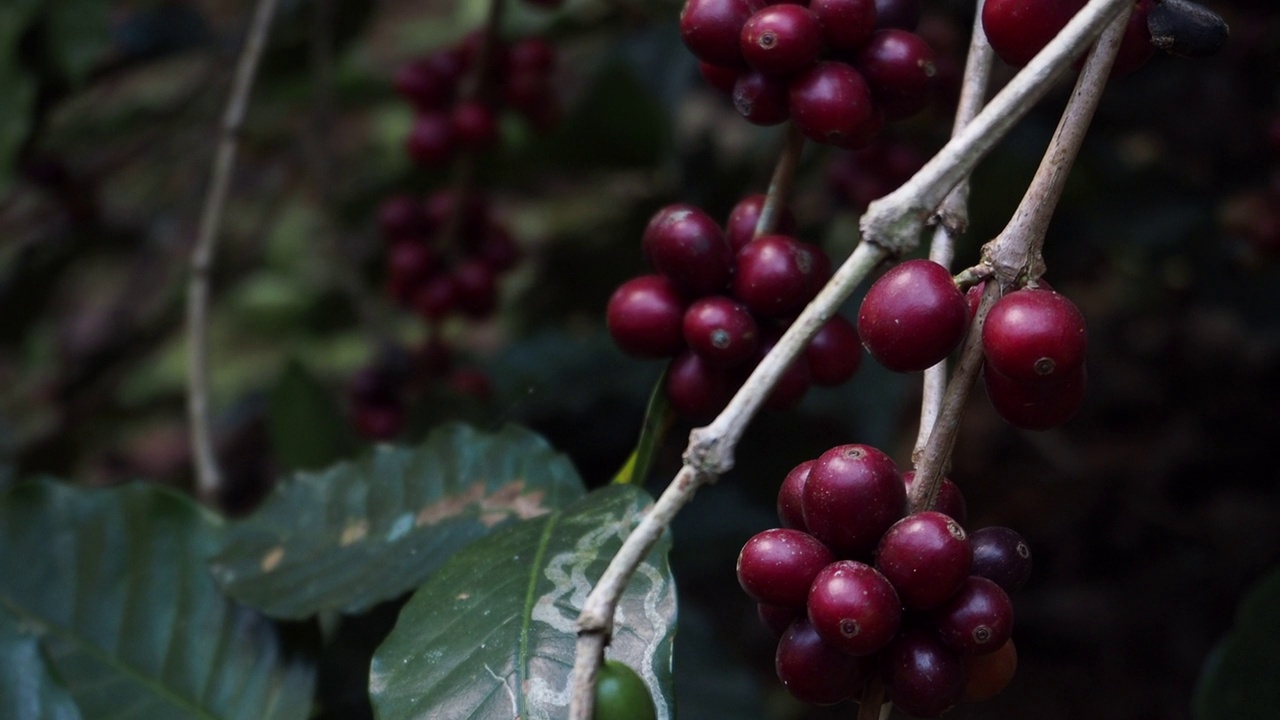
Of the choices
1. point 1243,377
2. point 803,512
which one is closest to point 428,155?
point 803,512

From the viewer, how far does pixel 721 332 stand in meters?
0.75

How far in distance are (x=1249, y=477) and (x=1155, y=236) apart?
2.13 feet

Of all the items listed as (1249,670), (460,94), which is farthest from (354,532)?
(460,94)

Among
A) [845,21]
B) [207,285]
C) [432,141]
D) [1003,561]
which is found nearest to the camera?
[1003,561]

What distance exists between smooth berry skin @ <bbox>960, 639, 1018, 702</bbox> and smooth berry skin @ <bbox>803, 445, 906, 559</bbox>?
101 mm

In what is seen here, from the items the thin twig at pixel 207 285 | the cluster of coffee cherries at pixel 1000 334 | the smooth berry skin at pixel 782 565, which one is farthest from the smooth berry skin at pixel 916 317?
the thin twig at pixel 207 285

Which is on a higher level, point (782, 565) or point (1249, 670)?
point (782, 565)

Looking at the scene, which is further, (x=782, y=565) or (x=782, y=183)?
(x=782, y=183)

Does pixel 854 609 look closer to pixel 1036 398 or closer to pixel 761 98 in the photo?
pixel 1036 398

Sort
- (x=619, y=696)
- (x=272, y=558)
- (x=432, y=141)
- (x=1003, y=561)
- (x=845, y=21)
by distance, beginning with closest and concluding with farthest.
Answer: (x=619, y=696), (x=1003, y=561), (x=845, y=21), (x=272, y=558), (x=432, y=141)

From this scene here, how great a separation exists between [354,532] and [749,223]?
473 millimetres

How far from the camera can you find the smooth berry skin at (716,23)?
29.6 inches

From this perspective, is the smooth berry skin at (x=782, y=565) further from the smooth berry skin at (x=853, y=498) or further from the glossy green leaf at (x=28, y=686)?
the glossy green leaf at (x=28, y=686)

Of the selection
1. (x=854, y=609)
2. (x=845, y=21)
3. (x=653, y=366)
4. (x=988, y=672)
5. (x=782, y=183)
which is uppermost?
(x=845, y=21)
